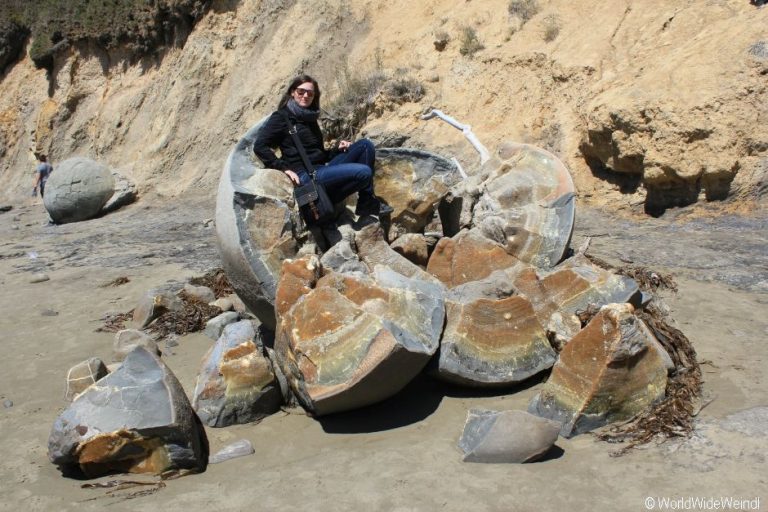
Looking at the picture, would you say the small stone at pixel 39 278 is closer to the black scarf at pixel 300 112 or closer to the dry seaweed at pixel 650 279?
the black scarf at pixel 300 112

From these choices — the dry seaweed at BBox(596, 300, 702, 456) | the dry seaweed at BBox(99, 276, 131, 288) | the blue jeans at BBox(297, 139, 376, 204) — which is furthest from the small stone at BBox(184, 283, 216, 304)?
the dry seaweed at BBox(596, 300, 702, 456)

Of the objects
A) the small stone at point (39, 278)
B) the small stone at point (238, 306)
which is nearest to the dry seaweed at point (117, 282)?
the small stone at point (39, 278)

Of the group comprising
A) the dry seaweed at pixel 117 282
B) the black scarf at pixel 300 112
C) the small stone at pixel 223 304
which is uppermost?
the black scarf at pixel 300 112

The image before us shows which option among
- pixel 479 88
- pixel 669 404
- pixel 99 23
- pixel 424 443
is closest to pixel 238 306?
pixel 424 443

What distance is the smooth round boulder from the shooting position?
1195 cm

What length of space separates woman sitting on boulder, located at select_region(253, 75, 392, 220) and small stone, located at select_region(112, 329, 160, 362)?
1414mm

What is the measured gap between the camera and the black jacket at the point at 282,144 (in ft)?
16.3

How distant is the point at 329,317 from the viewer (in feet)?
12.7

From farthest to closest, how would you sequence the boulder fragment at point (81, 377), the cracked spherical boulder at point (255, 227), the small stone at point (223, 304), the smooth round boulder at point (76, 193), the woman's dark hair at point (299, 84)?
the smooth round boulder at point (76, 193), the small stone at point (223, 304), the woman's dark hair at point (299, 84), the cracked spherical boulder at point (255, 227), the boulder fragment at point (81, 377)

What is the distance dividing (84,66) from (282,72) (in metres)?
6.76

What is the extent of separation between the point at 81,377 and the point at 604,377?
291 centimetres

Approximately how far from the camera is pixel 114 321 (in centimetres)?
585

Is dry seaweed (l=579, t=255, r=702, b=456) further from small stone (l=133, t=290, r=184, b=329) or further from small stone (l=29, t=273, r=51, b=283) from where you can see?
small stone (l=29, t=273, r=51, b=283)

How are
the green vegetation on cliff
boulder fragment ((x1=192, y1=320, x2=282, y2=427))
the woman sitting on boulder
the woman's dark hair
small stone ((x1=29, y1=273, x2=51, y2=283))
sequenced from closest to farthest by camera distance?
boulder fragment ((x1=192, y1=320, x2=282, y2=427)), the woman sitting on boulder, the woman's dark hair, small stone ((x1=29, y1=273, x2=51, y2=283)), the green vegetation on cliff
